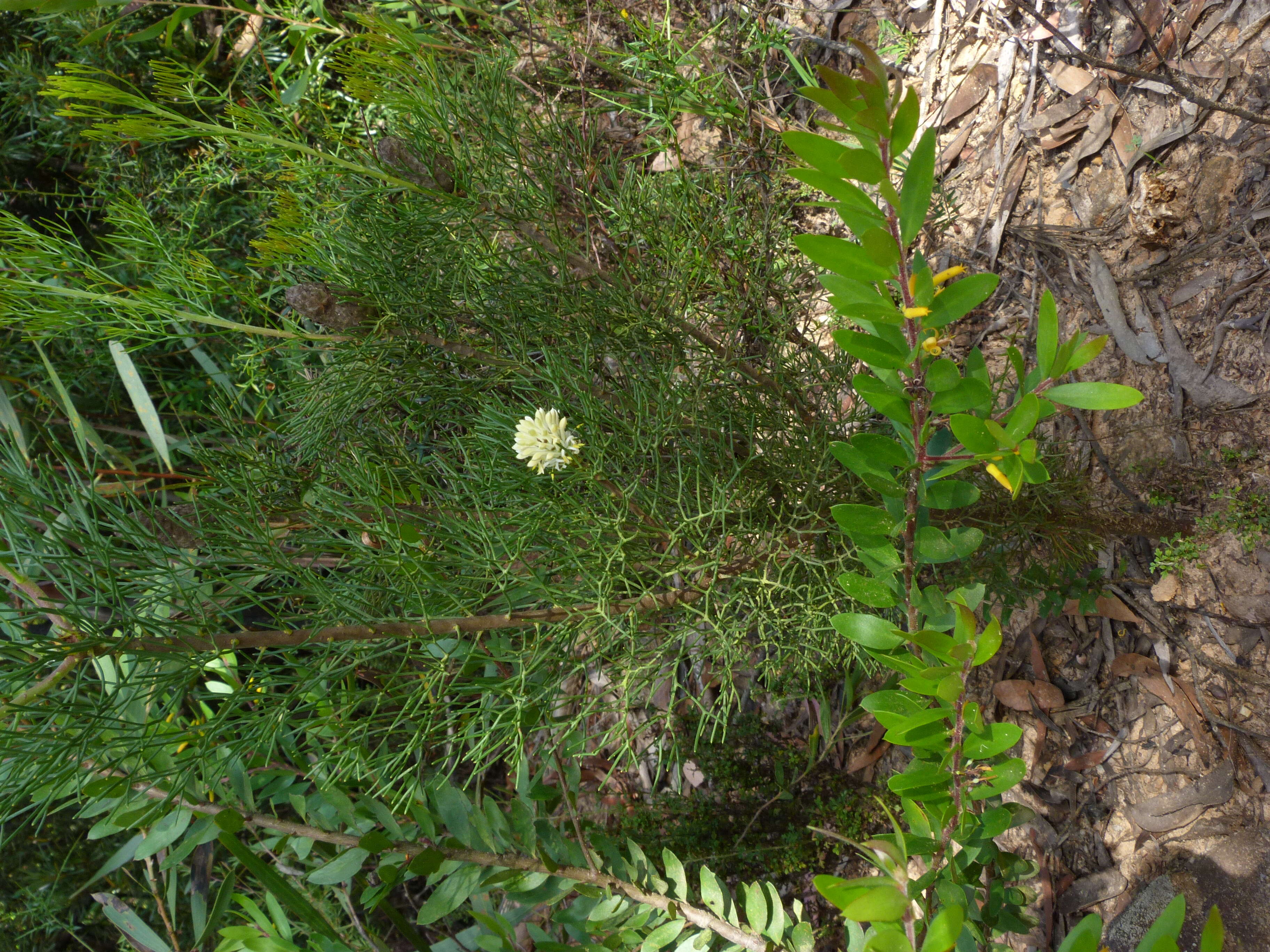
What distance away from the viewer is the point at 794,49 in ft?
5.65

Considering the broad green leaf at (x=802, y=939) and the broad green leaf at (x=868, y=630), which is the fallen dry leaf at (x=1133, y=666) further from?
the broad green leaf at (x=868, y=630)

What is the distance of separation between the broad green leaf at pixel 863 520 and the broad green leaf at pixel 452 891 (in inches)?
22.9

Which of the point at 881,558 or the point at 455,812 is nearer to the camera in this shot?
the point at 881,558

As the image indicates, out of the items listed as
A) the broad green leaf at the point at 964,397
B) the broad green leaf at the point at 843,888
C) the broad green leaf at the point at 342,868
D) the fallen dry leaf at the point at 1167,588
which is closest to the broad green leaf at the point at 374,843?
the broad green leaf at the point at 342,868

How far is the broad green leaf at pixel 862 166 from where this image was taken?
44 centimetres

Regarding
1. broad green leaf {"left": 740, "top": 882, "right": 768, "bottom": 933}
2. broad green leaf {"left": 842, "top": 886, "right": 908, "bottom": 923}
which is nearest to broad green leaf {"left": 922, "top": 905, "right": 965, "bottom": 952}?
broad green leaf {"left": 842, "top": 886, "right": 908, "bottom": 923}

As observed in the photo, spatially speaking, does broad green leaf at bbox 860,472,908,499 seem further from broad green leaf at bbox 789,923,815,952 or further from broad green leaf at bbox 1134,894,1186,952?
broad green leaf at bbox 789,923,815,952

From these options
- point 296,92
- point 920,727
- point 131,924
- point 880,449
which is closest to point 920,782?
point 920,727

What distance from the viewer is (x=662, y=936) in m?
0.77

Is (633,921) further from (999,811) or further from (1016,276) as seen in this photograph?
(1016,276)

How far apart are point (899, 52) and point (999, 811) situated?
4.91 ft

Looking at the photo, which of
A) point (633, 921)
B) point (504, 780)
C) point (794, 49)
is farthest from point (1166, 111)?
point (504, 780)

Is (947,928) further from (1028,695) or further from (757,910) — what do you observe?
(1028,695)

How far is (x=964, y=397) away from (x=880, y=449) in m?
0.07
